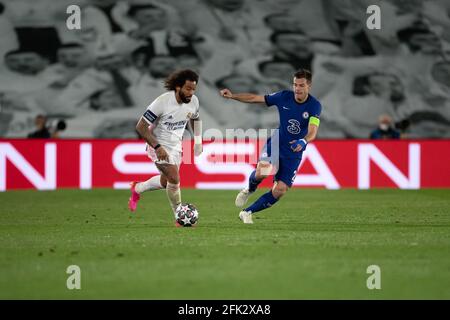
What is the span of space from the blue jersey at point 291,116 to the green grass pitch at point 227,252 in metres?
1.10

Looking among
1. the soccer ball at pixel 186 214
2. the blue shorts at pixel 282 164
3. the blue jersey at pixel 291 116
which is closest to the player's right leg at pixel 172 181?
the soccer ball at pixel 186 214

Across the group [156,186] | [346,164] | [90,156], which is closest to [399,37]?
[346,164]

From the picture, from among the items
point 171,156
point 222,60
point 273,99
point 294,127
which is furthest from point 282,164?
point 222,60

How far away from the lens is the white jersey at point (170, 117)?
12.1 m

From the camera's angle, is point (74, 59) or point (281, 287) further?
point (74, 59)

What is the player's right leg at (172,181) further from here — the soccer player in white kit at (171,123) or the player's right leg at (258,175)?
the player's right leg at (258,175)

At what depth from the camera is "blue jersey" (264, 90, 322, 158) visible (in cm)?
1253

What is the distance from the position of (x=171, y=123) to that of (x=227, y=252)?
3.26m

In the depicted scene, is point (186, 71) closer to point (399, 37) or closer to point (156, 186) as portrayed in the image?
point (156, 186)

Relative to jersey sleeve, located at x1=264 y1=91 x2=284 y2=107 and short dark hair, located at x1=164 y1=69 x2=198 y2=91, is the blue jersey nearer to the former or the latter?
jersey sleeve, located at x1=264 y1=91 x2=284 y2=107

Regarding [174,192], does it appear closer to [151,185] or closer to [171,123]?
[171,123]

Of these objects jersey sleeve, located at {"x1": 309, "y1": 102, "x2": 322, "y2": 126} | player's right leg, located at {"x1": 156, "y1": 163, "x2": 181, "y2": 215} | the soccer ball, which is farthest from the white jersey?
jersey sleeve, located at {"x1": 309, "y1": 102, "x2": 322, "y2": 126}

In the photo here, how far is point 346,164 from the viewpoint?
20.3 meters

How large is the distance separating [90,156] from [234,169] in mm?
3172
